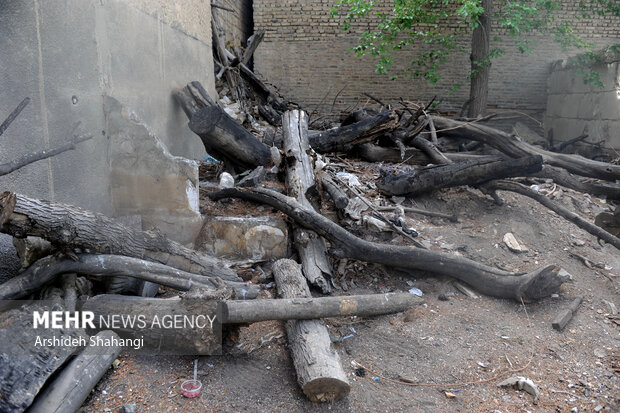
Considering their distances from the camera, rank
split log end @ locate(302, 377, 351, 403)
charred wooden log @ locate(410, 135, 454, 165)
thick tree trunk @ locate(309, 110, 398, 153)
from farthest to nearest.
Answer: thick tree trunk @ locate(309, 110, 398, 153) < charred wooden log @ locate(410, 135, 454, 165) < split log end @ locate(302, 377, 351, 403)

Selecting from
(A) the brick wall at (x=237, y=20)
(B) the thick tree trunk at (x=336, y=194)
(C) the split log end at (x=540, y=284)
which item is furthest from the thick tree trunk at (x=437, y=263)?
(A) the brick wall at (x=237, y=20)

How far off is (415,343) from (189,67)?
15.6 ft

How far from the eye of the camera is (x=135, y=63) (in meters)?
4.20

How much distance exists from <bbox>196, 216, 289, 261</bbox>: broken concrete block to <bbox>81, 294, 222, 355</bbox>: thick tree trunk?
4.57 ft

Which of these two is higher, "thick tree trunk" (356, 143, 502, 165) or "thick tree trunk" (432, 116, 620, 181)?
"thick tree trunk" (432, 116, 620, 181)

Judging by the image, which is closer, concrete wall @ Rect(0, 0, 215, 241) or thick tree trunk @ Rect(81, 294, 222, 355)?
thick tree trunk @ Rect(81, 294, 222, 355)

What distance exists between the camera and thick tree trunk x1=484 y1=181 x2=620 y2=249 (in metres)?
4.15

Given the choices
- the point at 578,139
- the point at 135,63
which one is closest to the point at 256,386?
the point at 135,63

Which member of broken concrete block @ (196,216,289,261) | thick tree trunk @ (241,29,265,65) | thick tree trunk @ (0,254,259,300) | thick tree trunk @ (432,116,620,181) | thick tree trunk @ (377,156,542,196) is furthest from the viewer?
thick tree trunk @ (241,29,265,65)

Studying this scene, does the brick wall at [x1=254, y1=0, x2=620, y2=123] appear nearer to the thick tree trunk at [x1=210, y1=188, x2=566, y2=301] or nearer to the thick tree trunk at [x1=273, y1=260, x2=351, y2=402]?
the thick tree trunk at [x1=210, y1=188, x2=566, y2=301]

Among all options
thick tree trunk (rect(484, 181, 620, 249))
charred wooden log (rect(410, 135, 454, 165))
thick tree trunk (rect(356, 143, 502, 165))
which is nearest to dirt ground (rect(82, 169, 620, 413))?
thick tree trunk (rect(484, 181, 620, 249))

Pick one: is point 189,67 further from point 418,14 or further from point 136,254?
point 418,14

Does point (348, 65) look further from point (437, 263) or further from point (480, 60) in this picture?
point (437, 263)

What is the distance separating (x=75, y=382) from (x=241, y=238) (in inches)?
79.9
